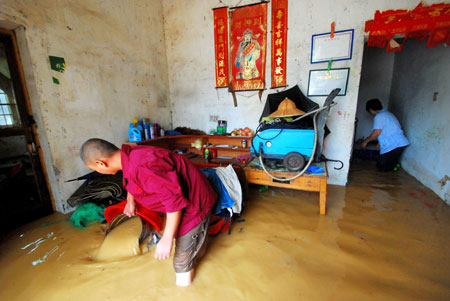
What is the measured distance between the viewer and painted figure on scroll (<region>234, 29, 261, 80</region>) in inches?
127

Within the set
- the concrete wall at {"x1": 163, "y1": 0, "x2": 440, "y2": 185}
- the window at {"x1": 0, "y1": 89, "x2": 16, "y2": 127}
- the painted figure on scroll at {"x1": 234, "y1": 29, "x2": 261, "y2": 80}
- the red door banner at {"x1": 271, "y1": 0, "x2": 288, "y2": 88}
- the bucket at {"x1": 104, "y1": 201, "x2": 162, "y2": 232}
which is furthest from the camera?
the painted figure on scroll at {"x1": 234, "y1": 29, "x2": 261, "y2": 80}

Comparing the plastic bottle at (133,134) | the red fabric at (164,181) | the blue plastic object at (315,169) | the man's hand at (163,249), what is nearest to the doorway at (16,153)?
the plastic bottle at (133,134)

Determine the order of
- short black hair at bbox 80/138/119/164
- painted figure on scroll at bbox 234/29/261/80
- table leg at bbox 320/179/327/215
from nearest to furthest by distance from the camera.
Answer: short black hair at bbox 80/138/119/164
table leg at bbox 320/179/327/215
painted figure on scroll at bbox 234/29/261/80

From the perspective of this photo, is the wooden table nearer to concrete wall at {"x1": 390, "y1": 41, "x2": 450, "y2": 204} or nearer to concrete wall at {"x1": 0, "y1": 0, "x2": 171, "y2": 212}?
concrete wall at {"x1": 390, "y1": 41, "x2": 450, "y2": 204}

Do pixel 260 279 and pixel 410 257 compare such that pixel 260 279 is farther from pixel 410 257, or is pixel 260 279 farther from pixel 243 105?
pixel 243 105

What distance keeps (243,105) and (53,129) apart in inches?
109

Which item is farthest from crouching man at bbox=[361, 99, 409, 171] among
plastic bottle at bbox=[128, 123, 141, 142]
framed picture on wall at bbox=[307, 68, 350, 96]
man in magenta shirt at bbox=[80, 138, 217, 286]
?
plastic bottle at bbox=[128, 123, 141, 142]

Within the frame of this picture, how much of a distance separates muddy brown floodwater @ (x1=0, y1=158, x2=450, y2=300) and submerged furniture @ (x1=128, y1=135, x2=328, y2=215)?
0.35 metres

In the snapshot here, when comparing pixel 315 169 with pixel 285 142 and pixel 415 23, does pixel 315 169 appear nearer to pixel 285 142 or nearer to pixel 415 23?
pixel 285 142

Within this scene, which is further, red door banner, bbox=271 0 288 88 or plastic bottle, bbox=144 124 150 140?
plastic bottle, bbox=144 124 150 140

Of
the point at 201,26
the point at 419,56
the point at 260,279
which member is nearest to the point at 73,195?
the point at 260,279

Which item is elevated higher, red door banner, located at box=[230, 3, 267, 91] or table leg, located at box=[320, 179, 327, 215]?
red door banner, located at box=[230, 3, 267, 91]

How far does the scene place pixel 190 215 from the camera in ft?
4.45

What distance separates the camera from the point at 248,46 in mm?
3262
